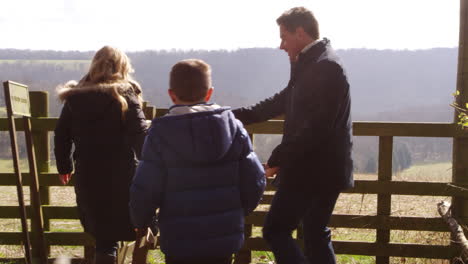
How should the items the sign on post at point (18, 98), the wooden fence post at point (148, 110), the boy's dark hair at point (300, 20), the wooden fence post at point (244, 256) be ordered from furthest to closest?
1. the wooden fence post at point (244, 256)
2. the wooden fence post at point (148, 110)
3. the sign on post at point (18, 98)
4. the boy's dark hair at point (300, 20)

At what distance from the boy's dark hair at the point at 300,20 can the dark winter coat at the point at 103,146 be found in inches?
45.8

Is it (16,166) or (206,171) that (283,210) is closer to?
(206,171)

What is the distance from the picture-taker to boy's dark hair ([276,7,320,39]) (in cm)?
327

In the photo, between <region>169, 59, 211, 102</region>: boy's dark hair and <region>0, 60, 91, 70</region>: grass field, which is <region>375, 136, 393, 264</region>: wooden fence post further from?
<region>0, 60, 91, 70</region>: grass field

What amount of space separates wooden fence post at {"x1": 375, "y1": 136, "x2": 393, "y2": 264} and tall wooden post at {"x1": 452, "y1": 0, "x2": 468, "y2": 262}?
623 millimetres

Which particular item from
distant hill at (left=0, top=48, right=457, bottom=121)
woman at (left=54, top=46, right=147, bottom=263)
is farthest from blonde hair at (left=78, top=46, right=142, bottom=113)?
distant hill at (left=0, top=48, right=457, bottom=121)

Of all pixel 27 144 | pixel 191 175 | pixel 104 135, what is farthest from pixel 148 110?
pixel 191 175

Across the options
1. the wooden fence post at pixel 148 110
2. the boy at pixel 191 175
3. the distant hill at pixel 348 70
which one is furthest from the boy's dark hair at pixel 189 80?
the distant hill at pixel 348 70

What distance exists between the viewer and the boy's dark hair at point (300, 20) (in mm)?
3271

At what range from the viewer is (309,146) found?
3.12 meters

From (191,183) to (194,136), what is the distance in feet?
0.79

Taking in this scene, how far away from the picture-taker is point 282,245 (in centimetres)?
332

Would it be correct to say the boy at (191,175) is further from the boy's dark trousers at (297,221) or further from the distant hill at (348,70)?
the distant hill at (348,70)

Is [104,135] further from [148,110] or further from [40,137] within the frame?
[40,137]
